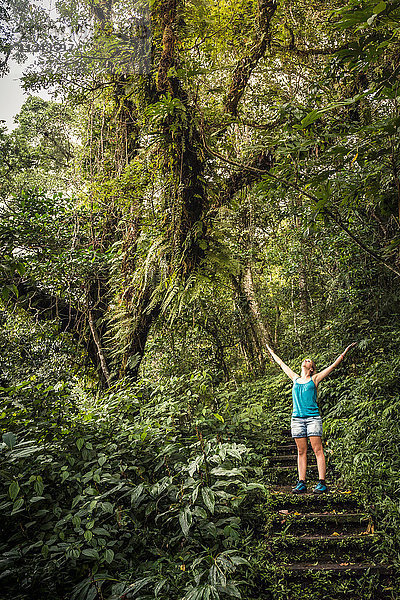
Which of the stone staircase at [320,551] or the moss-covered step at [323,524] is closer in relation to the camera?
the stone staircase at [320,551]

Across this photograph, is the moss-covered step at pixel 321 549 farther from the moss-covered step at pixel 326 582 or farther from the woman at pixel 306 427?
the woman at pixel 306 427

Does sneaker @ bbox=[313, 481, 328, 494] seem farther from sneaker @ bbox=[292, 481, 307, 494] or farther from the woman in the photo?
sneaker @ bbox=[292, 481, 307, 494]

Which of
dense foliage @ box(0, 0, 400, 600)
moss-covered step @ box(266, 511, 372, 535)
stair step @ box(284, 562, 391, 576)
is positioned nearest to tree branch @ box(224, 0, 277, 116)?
dense foliage @ box(0, 0, 400, 600)

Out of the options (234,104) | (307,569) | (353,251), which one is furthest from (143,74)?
(307,569)

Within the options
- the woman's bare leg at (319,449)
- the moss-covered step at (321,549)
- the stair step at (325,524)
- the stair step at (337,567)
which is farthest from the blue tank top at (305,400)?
the stair step at (337,567)

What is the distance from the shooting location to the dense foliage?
8.57ft

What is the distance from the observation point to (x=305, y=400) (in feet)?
12.9

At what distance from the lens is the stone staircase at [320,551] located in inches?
114

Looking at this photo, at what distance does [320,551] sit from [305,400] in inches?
52.7

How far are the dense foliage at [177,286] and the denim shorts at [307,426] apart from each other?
2.36 feet

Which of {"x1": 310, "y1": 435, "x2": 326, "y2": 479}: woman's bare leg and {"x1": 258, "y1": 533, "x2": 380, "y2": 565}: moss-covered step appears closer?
{"x1": 258, "y1": 533, "x2": 380, "y2": 565}: moss-covered step

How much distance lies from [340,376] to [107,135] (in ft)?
19.3

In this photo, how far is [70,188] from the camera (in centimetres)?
676

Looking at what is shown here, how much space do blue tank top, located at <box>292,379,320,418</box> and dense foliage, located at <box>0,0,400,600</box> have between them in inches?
30.4
